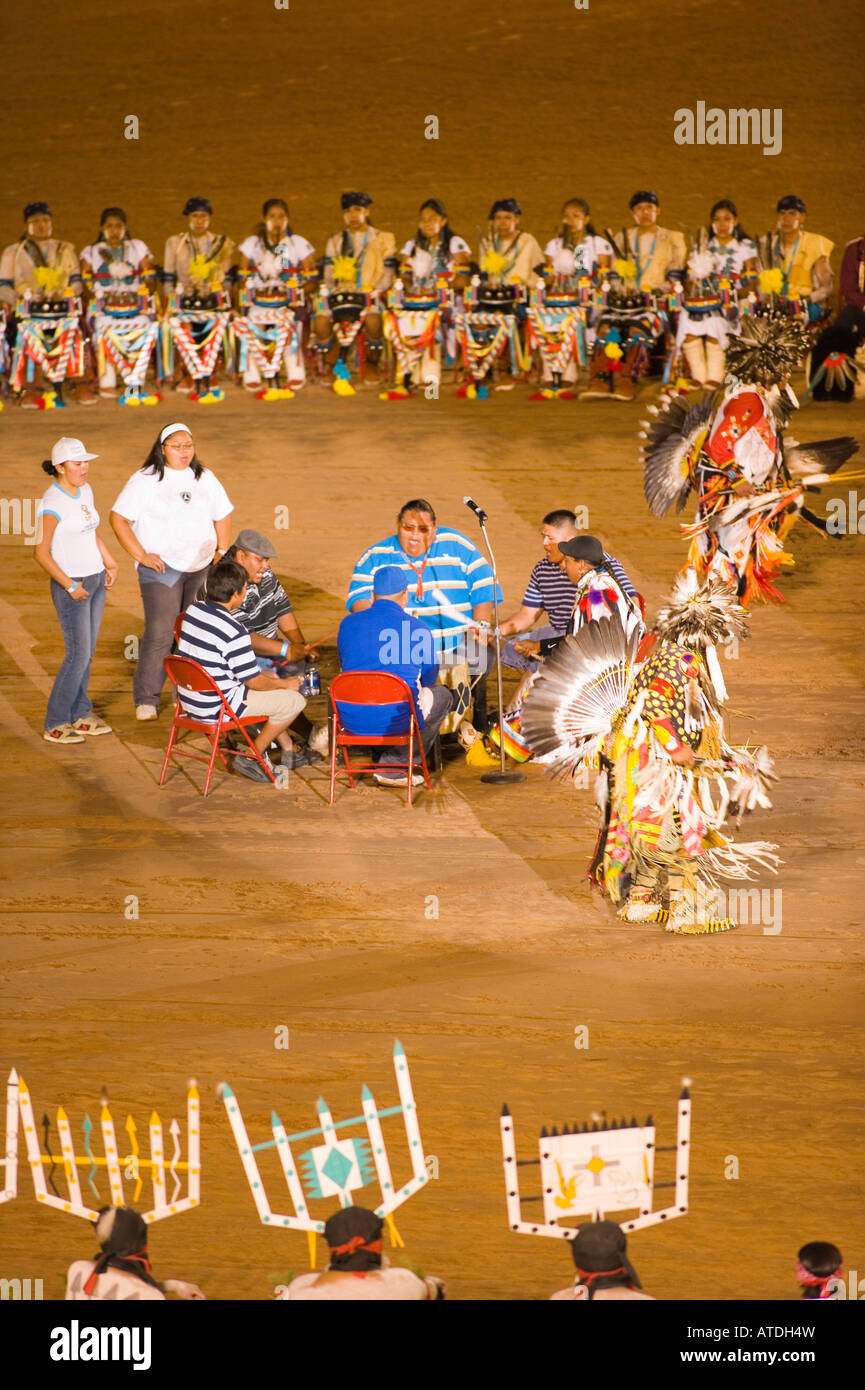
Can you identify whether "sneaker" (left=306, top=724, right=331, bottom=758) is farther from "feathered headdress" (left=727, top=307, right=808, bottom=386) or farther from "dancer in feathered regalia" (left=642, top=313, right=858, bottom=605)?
"feathered headdress" (left=727, top=307, right=808, bottom=386)

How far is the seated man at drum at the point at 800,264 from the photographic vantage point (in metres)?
12.9

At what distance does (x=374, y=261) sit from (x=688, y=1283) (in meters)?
10.2

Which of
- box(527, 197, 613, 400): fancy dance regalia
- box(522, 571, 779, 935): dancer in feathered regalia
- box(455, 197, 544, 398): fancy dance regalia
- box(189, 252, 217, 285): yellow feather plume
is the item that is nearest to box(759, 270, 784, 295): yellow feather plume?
box(527, 197, 613, 400): fancy dance regalia

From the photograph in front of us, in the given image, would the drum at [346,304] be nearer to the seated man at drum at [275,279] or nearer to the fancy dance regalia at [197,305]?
the seated man at drum at [275,279]

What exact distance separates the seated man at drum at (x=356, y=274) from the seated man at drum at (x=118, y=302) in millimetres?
1316

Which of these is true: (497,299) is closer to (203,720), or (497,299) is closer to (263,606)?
(263,606)

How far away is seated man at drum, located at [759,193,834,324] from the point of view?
12891mm

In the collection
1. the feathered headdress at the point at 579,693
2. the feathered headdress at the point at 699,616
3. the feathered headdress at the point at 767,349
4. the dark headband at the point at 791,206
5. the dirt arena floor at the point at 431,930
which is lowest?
the dirt arena floor at the point at 431,930

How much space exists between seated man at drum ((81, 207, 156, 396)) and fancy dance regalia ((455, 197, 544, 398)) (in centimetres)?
232

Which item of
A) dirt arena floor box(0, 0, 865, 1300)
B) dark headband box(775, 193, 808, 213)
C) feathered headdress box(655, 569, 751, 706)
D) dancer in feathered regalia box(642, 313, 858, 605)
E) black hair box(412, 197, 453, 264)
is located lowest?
dirt arena floor box(0, 0, 865, 1300)

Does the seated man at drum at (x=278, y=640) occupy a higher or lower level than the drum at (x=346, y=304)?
lower

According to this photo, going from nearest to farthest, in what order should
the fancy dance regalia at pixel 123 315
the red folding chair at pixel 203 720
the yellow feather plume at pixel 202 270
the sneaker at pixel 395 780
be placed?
the red folding chair at pixel 203 720 < the sneaker at pixel 395 780 < the fancy dance regalia at pixel 123 315 < the yellow feather plume at pixel 202 270

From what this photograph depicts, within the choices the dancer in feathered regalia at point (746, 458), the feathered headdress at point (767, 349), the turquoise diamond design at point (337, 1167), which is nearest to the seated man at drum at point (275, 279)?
the dancer in feathered regalia at point (746, 458)
